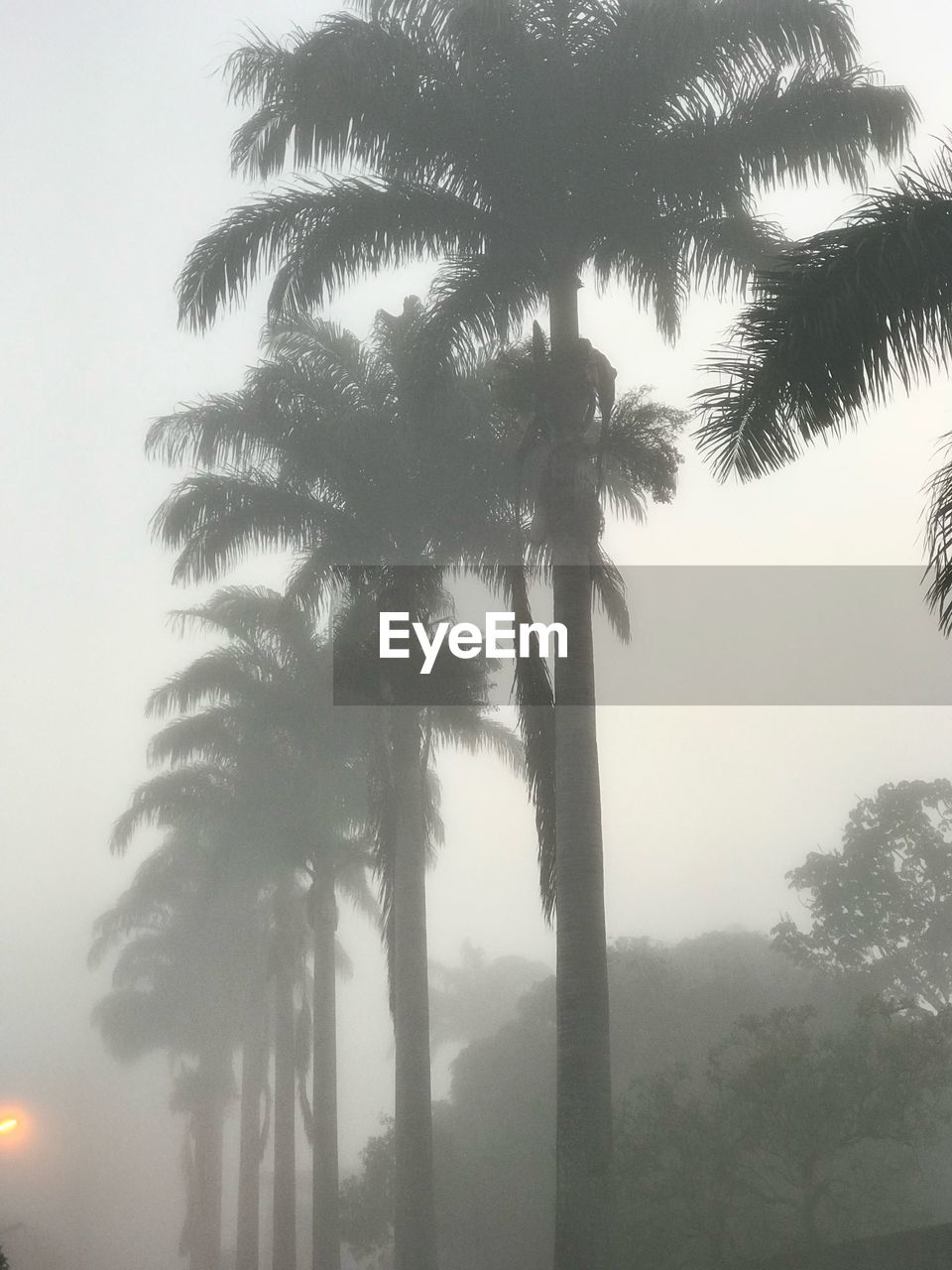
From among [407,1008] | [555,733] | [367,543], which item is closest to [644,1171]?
[407,1008]

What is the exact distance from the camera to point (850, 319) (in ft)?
27.8

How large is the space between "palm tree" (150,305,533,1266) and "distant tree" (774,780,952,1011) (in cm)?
1196

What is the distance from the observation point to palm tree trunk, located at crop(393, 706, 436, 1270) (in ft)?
54.2

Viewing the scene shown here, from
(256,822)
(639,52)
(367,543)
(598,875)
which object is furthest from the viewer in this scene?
(256,822)

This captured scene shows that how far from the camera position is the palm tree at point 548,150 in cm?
1357

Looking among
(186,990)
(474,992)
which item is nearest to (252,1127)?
(186,990)

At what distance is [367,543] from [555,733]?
819cm

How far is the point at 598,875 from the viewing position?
11.8 metres

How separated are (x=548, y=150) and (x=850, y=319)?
665 cm

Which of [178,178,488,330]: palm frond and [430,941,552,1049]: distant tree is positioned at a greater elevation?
[178,178,488,330]: palm frond

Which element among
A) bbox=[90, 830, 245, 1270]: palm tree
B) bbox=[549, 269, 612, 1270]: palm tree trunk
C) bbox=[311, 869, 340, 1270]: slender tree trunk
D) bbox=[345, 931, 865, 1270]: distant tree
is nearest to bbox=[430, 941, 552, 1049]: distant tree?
bbox=[90, 830, 245, 1270]: palm tree

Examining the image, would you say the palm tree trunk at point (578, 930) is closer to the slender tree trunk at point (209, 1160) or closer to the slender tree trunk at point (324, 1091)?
the slender tree trunk at point (324, 1091)

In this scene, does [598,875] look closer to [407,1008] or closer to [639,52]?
[407,1008]

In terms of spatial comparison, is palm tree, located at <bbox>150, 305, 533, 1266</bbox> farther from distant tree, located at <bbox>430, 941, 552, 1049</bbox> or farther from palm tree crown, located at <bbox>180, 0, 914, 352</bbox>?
distant tree, located at <bbox>430, 941, 552, 1049</bbox>
